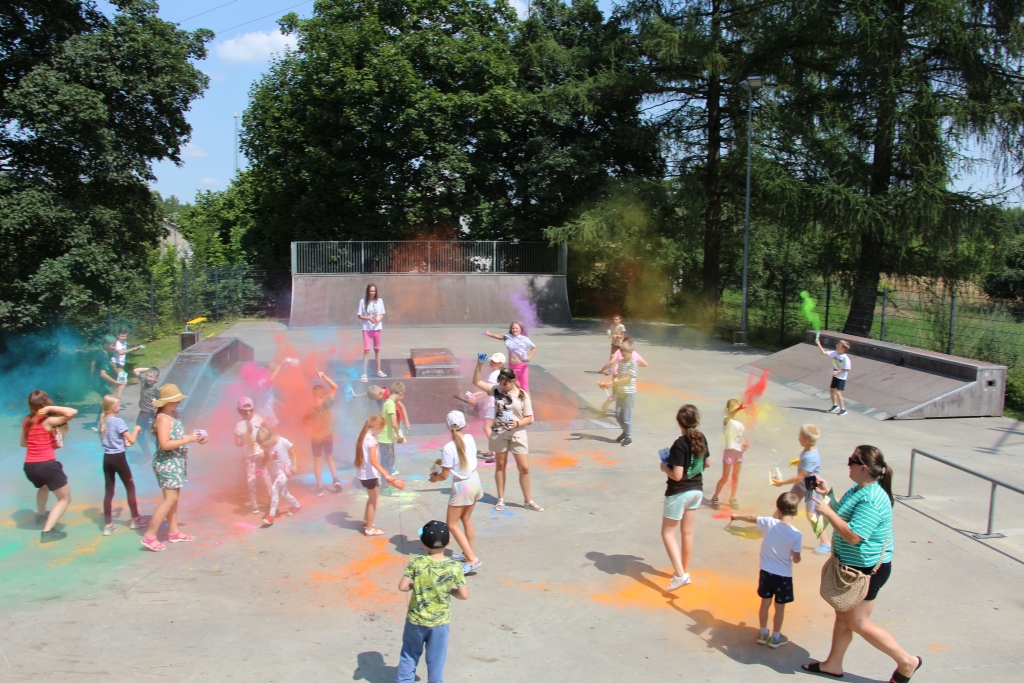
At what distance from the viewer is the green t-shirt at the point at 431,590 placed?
436 centimetres

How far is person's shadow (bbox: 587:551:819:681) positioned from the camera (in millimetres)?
5180

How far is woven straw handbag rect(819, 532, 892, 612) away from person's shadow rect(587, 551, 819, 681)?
0.69 m

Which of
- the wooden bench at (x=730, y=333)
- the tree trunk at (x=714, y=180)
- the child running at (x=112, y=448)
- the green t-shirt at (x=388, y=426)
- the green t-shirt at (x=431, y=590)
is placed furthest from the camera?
the tree trunk at (x=714, y=180)

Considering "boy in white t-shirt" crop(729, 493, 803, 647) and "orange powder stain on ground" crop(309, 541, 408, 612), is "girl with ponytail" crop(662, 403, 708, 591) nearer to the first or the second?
"boy in white t-shirt" crop(729, 493, 803, 647)

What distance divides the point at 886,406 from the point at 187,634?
1180 cm

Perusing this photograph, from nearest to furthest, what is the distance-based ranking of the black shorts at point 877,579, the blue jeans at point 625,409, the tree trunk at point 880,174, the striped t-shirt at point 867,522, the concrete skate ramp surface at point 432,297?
the striped t-shirt at point 867,522, the black shorts at point 877,579, the blue jeans at point 625,409, the tree trunk at point 880,174, the concrete skate ramp surface at point 432,297

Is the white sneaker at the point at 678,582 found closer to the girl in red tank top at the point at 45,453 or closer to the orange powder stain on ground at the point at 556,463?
the orange powder stain on ground at the point at 556,463

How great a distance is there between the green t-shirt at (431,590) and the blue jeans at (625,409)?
19.7 feet

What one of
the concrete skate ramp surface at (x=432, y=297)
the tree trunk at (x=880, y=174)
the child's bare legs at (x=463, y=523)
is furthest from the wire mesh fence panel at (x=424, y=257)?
the child's bare legs at (x=463, y=523)

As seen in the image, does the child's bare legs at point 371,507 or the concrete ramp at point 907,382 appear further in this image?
the concrete ramp at point 907,382

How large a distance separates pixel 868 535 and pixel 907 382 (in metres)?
10.5

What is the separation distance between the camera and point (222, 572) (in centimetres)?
640

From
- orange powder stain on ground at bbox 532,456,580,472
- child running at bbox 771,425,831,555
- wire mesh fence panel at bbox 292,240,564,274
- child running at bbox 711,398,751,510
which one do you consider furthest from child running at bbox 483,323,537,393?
wire mesh fence panel at bbox 292,240,564,274

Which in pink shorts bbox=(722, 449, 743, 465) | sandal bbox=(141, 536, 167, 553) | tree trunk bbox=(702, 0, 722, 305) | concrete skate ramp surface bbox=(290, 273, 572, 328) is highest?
tree trunk bbox=(702, 0, 722, 305)
